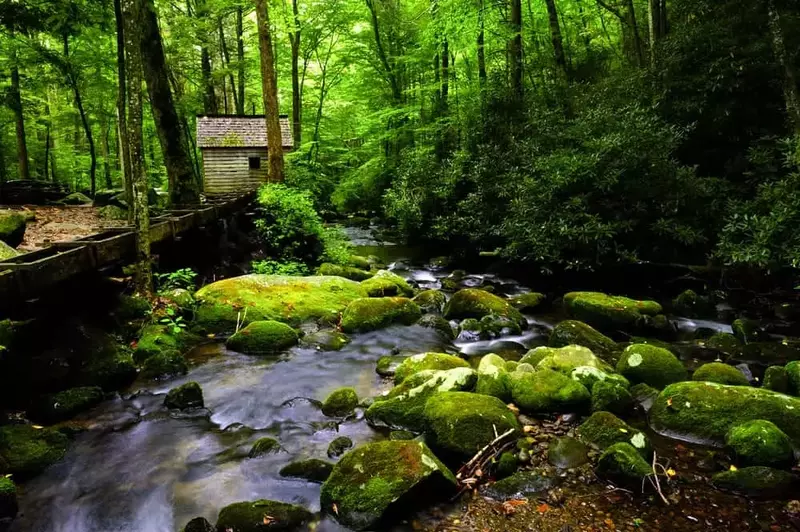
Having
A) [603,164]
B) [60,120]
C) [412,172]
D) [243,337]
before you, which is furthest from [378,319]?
[60,120]

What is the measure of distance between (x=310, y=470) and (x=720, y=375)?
184 inches

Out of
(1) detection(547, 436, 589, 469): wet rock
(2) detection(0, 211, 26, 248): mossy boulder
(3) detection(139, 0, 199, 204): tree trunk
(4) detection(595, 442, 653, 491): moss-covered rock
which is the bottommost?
(1) detection(547, 436, 589, 469): wet rock

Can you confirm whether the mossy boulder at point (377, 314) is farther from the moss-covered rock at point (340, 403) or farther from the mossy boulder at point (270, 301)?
the moss-covered rock at point (340, 403)

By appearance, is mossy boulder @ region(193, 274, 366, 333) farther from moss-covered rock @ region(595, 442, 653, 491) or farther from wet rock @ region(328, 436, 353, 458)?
moss-covered rock @ region(595, 442, 653, 491)

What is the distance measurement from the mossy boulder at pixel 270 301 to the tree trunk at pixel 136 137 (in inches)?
52.8

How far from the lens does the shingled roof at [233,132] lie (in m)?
21.7

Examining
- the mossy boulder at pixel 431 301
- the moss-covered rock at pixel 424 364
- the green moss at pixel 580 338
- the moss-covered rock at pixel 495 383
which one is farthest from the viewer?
the mossy boulder at pixel 431 301

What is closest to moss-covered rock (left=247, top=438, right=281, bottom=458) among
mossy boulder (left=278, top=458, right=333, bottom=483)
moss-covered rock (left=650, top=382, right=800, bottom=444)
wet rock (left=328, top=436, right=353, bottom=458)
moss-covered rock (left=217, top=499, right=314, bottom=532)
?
mossy boulder (left=278, top=458, right=333, bottom=483)

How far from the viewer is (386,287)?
10.7m

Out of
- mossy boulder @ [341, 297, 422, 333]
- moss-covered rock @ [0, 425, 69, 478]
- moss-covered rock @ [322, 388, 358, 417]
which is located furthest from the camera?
mossy boulder @ [341, 297, 422, 333]

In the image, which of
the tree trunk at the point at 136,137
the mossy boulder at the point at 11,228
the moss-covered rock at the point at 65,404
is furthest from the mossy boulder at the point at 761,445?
the mossy boulder at the point at 11,228

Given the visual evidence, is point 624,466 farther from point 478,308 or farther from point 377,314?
point 377,314

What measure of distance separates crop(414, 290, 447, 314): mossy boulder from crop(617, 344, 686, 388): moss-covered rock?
4332mm

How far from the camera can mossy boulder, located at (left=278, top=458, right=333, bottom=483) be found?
439 centimetres
